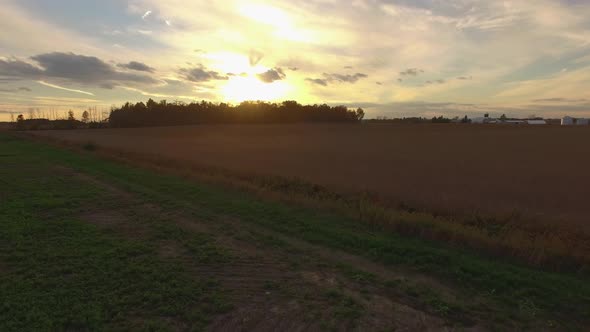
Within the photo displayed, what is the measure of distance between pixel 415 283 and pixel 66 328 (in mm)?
5187

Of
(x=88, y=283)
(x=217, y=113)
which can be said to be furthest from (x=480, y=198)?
(x=217, y=113)

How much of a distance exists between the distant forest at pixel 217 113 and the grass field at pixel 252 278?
3883 inches

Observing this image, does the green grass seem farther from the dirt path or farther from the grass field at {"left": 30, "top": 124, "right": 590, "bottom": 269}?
the grass field at {"left": 30, "top": 124, "right": 590, "bottom": 269}

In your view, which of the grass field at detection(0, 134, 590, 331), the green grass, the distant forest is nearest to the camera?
the green grass

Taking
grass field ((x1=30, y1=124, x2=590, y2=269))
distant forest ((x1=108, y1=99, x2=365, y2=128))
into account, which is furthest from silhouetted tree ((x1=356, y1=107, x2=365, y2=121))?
grass field ((x1=30, y1=124, x2=590, y2=269))

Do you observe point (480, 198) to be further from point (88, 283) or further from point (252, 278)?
point (88, 283)

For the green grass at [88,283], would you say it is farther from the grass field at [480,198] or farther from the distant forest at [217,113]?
the distant forest at [217,113]

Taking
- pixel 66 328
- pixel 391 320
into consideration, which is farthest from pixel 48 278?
pixel 391 320

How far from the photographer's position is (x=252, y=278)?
6.11 meters

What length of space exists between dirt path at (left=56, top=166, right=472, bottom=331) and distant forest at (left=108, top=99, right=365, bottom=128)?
326 feet

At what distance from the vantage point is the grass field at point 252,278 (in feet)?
16.0

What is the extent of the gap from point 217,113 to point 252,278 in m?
108

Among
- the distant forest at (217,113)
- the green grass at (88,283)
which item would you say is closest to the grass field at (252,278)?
the green grass at (88,283)

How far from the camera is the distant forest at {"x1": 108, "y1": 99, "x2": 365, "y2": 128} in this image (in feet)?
357
